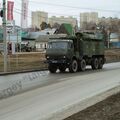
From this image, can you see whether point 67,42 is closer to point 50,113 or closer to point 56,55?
point 56,55

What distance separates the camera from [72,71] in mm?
31031

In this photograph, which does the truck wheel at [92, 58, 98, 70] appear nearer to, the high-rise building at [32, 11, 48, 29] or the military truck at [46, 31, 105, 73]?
the military truck at [46, 31, 105, 73]

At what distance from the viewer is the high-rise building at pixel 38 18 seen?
14502 cm

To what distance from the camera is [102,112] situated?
10.4 m

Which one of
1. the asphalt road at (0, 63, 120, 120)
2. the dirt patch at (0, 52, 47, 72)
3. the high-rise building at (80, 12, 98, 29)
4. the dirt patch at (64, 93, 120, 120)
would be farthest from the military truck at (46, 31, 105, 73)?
the high-rise building at (80, 12, 98, 29)

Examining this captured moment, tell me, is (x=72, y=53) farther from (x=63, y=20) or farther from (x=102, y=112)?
(x=63, y=20)

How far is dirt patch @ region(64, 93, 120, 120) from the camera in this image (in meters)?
9.65

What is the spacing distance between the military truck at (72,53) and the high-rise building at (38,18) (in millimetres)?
107511

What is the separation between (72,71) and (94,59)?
548cm

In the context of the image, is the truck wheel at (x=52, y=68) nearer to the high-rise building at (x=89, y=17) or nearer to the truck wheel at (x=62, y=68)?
the truck wheel at (x=62, y=68)

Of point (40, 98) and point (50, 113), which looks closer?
point (50, 113)

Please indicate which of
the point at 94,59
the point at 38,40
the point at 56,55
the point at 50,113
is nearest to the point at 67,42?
the point at 56,55

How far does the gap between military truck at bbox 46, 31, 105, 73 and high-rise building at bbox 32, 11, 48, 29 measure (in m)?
108

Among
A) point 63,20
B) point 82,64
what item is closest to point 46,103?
point 82,64
